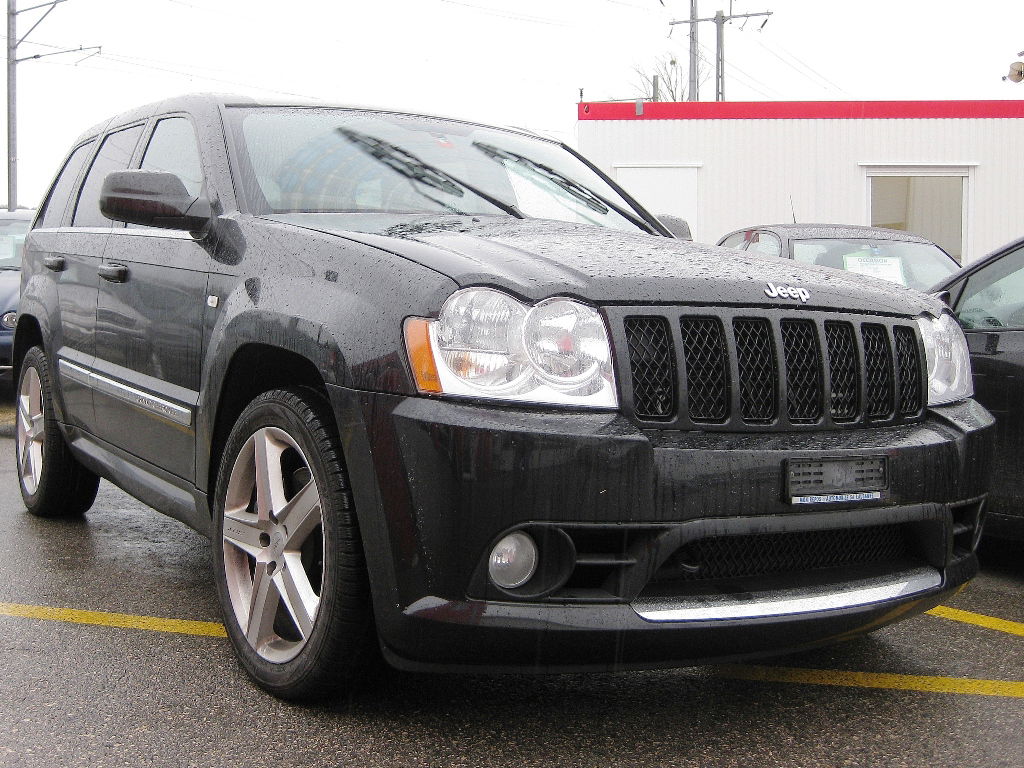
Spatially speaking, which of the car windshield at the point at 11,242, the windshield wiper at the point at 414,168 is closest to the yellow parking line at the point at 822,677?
the windshield wiper at the point at 414,168

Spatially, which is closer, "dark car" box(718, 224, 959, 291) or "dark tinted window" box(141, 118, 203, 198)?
"dark tinted window" box(141, 118, 203, 198)

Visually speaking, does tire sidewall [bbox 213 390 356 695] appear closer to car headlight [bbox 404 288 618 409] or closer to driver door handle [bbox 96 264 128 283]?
car headlight [bbox 404 288 618 409]

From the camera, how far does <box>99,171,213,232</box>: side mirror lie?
3484 mm

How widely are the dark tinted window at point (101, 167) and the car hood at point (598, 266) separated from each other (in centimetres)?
155

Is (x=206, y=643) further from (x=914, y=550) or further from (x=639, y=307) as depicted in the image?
(x=914, y=550)

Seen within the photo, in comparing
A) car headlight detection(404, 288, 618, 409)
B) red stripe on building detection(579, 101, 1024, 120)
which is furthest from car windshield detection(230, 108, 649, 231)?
red stripe on building detection(579, 101, 1024, 120)

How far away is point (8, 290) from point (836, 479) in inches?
327

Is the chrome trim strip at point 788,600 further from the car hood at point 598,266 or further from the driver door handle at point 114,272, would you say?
the driver door handle at point 114,272

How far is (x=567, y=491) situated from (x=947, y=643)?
1799mm

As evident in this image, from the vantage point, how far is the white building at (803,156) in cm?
1875

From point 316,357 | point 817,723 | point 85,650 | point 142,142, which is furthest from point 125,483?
point 817,723

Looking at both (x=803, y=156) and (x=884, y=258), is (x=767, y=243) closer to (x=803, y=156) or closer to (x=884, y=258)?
(x=884, y=258)

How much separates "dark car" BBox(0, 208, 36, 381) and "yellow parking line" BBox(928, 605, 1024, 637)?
637 centimetres

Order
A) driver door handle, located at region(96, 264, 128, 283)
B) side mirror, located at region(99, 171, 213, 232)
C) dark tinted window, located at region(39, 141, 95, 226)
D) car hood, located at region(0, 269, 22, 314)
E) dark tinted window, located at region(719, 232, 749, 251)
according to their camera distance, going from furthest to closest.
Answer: dark tinted window, located at region(719, 232, 749, 251) < car hood, located at region(0, 269, 22, 314) < dark tinted window, located at region(39, 141, 95, 226) < driver door handle, located at region(96, 264, 128, 283) < side mirror, located at region(99, 171, 213, 232)
